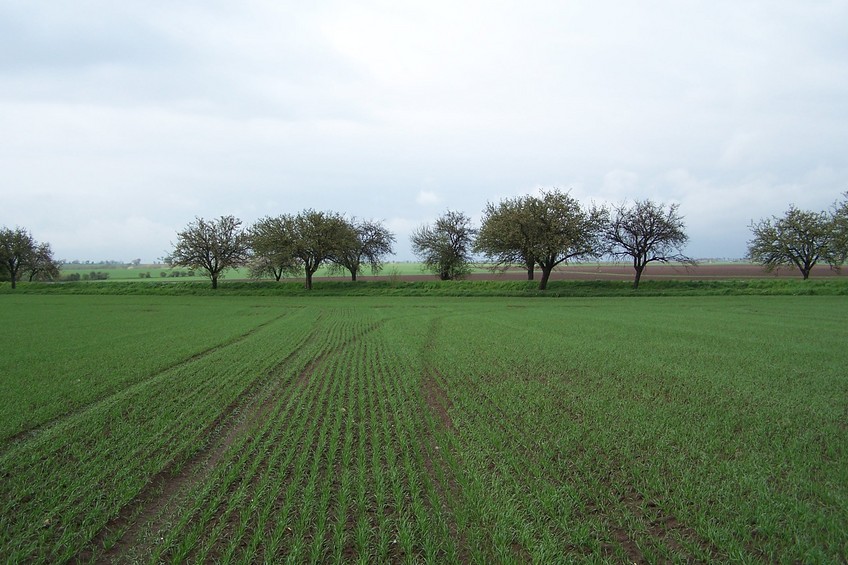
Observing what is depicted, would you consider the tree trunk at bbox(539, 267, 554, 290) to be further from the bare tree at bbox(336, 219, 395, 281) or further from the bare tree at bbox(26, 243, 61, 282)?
the bare tree at bbox(26, 243, 61, 282)

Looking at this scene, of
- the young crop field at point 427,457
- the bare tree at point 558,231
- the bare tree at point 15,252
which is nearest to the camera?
the young crop field at point 427,457

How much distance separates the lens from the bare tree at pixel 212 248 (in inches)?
2349

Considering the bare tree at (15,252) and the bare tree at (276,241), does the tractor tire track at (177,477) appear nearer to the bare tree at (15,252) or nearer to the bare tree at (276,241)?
the bare tree at (276,241)

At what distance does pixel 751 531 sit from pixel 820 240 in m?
68.6

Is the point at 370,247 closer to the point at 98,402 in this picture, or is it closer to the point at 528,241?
the point at 528,241

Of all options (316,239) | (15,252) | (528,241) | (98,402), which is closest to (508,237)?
(528,241)

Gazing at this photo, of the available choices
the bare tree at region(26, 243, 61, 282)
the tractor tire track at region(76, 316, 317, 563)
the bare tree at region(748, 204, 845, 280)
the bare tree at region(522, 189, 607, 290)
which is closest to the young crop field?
the tractor tire track at region(76, 316, 317, 563)

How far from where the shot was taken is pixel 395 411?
956 cm

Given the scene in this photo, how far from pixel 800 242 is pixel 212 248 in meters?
76.9

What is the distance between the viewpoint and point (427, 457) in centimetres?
717

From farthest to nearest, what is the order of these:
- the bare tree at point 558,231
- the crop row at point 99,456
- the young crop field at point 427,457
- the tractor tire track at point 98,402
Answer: the bare tree at point 558,231
the tractor tire track at point 98,402
the crop row at point 99,456
the young crop field at point 427,457

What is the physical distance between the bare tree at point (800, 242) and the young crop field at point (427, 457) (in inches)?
2042

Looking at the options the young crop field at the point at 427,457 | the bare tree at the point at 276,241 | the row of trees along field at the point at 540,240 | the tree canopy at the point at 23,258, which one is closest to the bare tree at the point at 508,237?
the row of trees along field at the point at 540,240

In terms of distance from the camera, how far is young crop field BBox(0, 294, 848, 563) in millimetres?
4930
